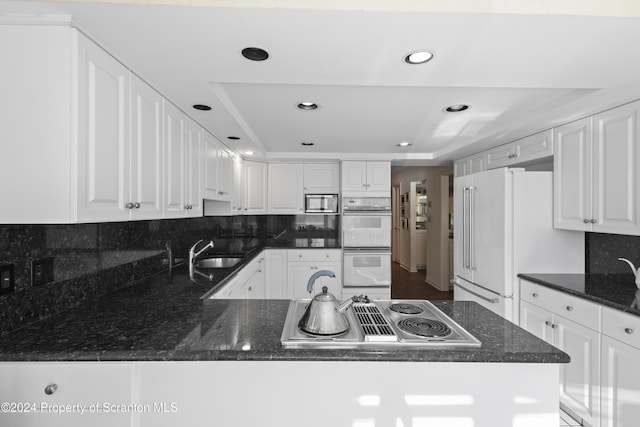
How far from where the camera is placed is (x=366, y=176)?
427 cm

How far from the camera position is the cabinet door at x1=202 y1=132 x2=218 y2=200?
2.55 metres

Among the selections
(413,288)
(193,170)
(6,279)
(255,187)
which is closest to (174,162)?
(193,170)

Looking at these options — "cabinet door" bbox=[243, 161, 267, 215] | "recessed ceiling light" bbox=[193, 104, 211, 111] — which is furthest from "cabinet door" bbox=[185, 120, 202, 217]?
"cabinet door" bbox=[243, 161, 267, 215]

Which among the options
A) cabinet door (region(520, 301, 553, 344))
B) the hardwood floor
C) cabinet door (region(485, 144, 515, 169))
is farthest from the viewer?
the hardwood floor

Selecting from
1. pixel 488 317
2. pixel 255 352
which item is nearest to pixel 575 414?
pixel 488 317

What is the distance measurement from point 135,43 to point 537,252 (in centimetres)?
298

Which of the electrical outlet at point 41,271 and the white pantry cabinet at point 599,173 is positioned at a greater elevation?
the white pantry cabinet at point 599,173

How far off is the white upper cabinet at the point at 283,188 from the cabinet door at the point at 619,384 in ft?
11.5

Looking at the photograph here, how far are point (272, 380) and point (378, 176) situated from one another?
11.4ft

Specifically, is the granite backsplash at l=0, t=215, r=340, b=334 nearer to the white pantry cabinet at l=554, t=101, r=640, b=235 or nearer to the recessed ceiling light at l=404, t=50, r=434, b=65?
the recessed ceiling light at l=404, t=50, r=434, b=65

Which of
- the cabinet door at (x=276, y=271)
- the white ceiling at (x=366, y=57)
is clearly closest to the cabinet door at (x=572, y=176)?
the white ceiling at (x=366, y=57)

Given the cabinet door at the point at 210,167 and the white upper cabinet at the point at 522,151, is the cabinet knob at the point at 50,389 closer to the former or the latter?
the cabinet door at the point at 210,167

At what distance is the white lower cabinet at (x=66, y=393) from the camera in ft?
3.51

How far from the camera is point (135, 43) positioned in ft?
4.14
